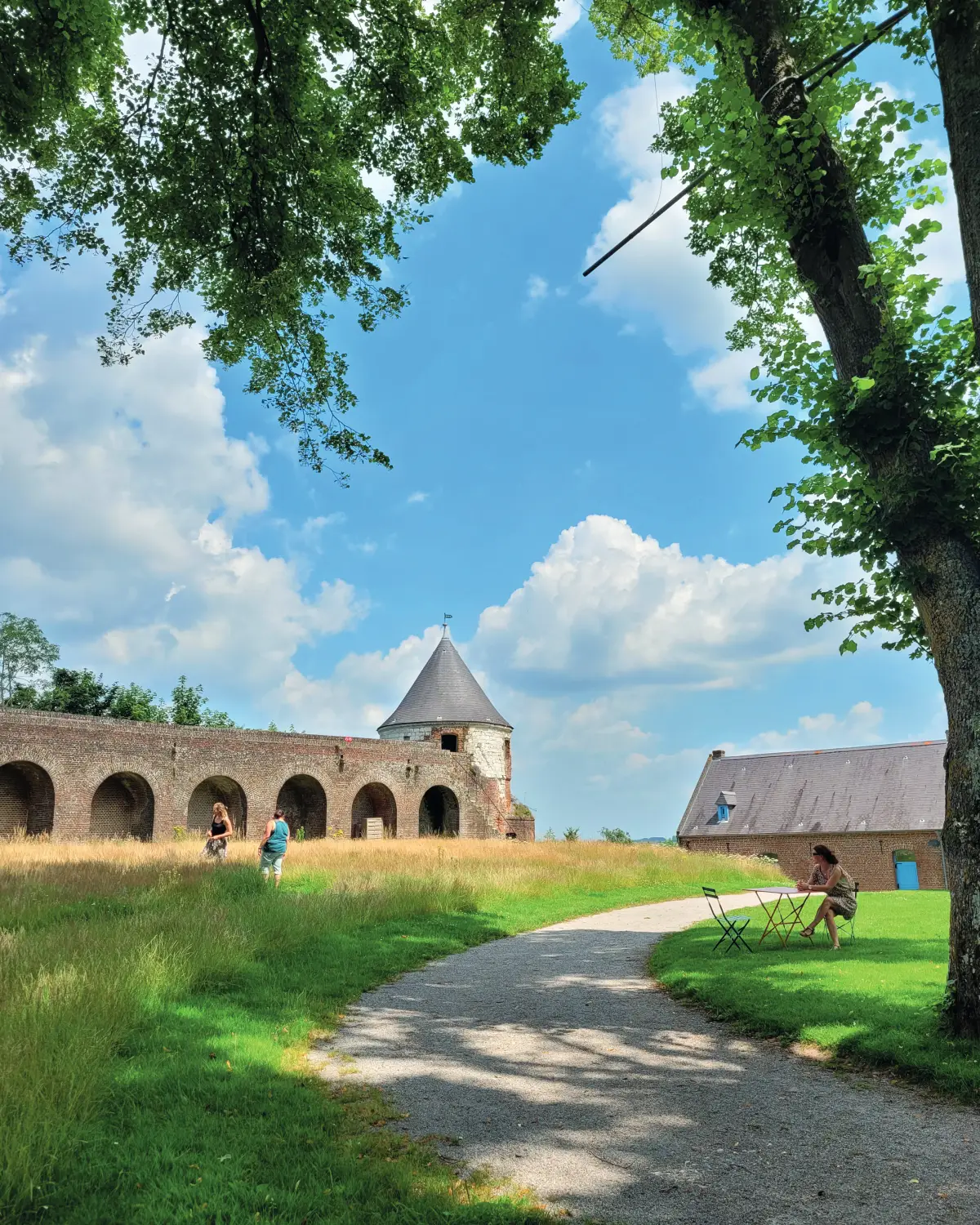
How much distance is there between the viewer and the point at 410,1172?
3.93m

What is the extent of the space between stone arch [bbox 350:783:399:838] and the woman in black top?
18.5m

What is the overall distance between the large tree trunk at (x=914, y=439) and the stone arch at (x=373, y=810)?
101 ft

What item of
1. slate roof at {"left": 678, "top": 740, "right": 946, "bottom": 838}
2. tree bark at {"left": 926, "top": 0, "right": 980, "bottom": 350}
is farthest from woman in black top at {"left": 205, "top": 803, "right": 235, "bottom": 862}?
slate roof at {"left": 678, "top": 740, "right": 946, "bottom": 838}

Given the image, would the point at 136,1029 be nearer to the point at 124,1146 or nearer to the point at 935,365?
the point at 124,1146

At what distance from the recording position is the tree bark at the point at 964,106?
576 centimetres

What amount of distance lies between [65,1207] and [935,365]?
26.1 ft

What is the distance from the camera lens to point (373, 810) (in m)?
37.6

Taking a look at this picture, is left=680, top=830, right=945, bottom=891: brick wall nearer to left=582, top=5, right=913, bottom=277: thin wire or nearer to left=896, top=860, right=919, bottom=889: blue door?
left=896, top=860, right=919, bottom=889: blue door

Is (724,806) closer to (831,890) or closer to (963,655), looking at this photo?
(831,890)

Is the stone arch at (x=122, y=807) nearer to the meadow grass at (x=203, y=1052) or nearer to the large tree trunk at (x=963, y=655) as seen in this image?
the meadow grass at (x=203, y=1052)

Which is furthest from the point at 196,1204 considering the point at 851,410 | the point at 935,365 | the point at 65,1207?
the point at 935,365

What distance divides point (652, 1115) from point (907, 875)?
38.9 m

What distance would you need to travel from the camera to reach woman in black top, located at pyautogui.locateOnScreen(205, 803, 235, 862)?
54.5 feet

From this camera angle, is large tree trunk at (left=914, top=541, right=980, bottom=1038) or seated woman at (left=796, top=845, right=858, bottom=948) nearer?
large tree trunk at (left=914, top=541, right=980, bottom=1038)
